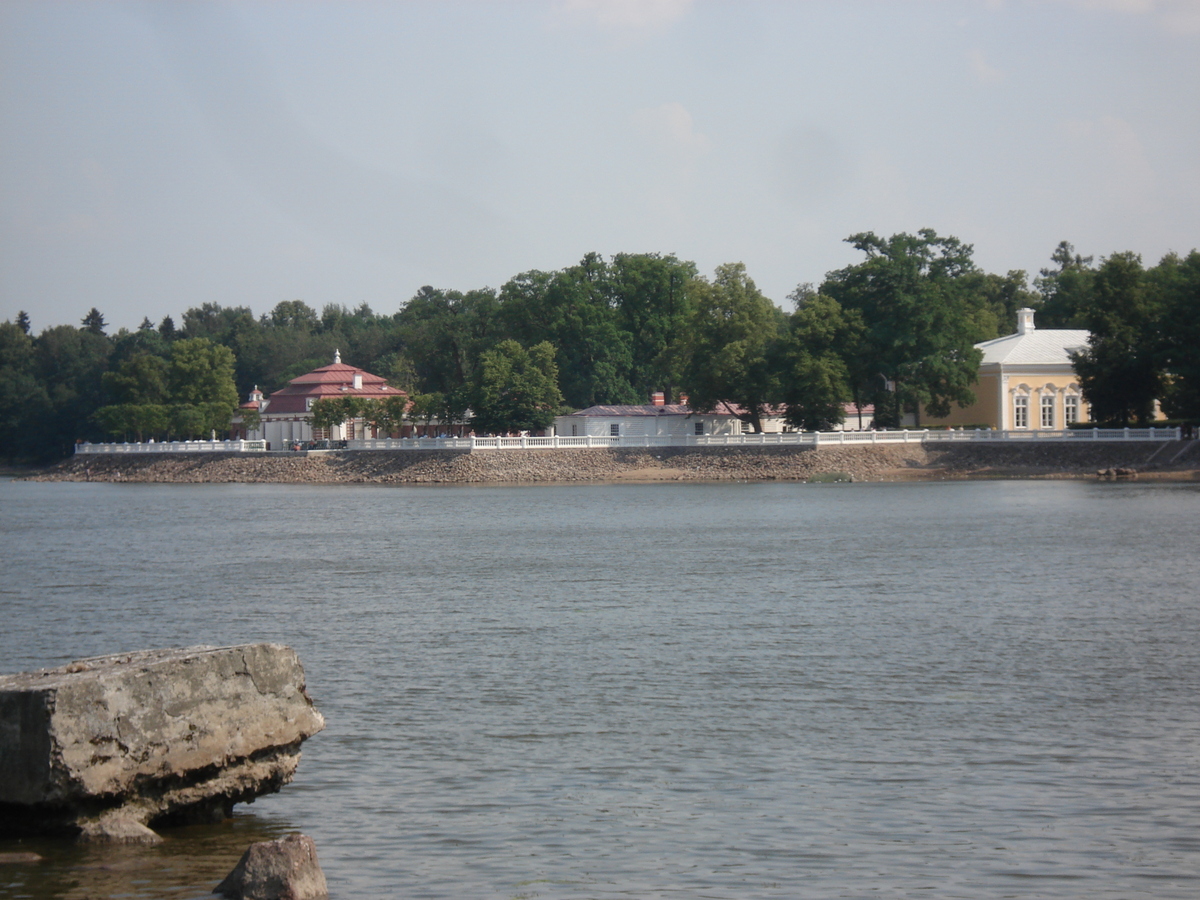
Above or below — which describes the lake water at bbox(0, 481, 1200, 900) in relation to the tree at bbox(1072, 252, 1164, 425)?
below

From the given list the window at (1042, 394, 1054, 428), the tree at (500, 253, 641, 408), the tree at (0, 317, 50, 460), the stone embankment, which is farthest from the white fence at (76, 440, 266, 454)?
the window at (1042, 394, 1054, 428)

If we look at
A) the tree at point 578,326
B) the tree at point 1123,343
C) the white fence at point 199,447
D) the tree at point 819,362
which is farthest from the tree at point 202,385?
the tree at point 1123,343

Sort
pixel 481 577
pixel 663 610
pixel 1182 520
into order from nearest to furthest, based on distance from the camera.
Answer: pixel 663 610 < pixel 481 577 < pixel 1182 520

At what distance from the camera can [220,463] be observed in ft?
284

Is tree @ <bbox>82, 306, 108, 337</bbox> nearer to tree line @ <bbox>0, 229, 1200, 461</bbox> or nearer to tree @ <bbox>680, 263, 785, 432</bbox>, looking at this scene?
tree line @ <bbox>0, 229, 1200, 461</bbox>

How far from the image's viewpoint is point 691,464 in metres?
73.7

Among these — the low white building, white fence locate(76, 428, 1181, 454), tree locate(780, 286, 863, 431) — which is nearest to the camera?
white fence locate(76, 428, 1181, 454)

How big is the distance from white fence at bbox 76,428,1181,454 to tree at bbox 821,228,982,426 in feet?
9.08

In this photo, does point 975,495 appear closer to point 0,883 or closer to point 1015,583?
point 1015,583

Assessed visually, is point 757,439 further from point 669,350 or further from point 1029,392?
point 1029,392

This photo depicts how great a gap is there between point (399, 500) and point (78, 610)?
37801 mm

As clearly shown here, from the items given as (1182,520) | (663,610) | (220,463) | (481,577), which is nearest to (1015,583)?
(663,610)

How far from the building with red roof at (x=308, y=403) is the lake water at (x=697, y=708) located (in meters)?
55.2

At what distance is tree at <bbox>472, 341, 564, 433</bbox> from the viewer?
80562 millimetres
